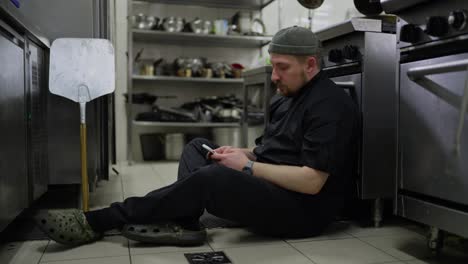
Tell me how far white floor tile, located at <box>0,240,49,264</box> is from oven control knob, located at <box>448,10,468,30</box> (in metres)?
1.54

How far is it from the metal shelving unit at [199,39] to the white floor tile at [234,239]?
2763mm

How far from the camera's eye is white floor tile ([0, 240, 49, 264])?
1551mm

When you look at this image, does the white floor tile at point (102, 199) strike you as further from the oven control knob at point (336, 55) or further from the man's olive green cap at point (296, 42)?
the oven control knob at point (336, 55)

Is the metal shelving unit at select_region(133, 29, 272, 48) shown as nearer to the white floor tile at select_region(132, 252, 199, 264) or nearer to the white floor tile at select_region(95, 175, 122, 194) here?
the white floor tile at select_region(95, 175, 122, 194)

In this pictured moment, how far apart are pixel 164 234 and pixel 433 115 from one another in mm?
→ 1022

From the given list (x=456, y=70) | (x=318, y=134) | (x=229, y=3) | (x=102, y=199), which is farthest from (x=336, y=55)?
(x=229, y=3)

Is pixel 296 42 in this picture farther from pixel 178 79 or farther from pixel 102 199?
pixel 178 79

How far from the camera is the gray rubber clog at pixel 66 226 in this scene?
1590 mm

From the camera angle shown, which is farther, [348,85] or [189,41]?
[189,41]

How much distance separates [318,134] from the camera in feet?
5.32

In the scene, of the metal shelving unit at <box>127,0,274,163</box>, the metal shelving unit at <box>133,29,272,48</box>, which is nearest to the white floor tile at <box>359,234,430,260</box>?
the metal shelving unit at <box>127,0,274,163</box>

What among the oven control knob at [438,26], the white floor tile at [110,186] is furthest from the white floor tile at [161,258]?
the white floor tile at [110,186]

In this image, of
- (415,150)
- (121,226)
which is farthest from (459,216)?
(121,226)

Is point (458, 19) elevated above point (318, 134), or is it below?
above
